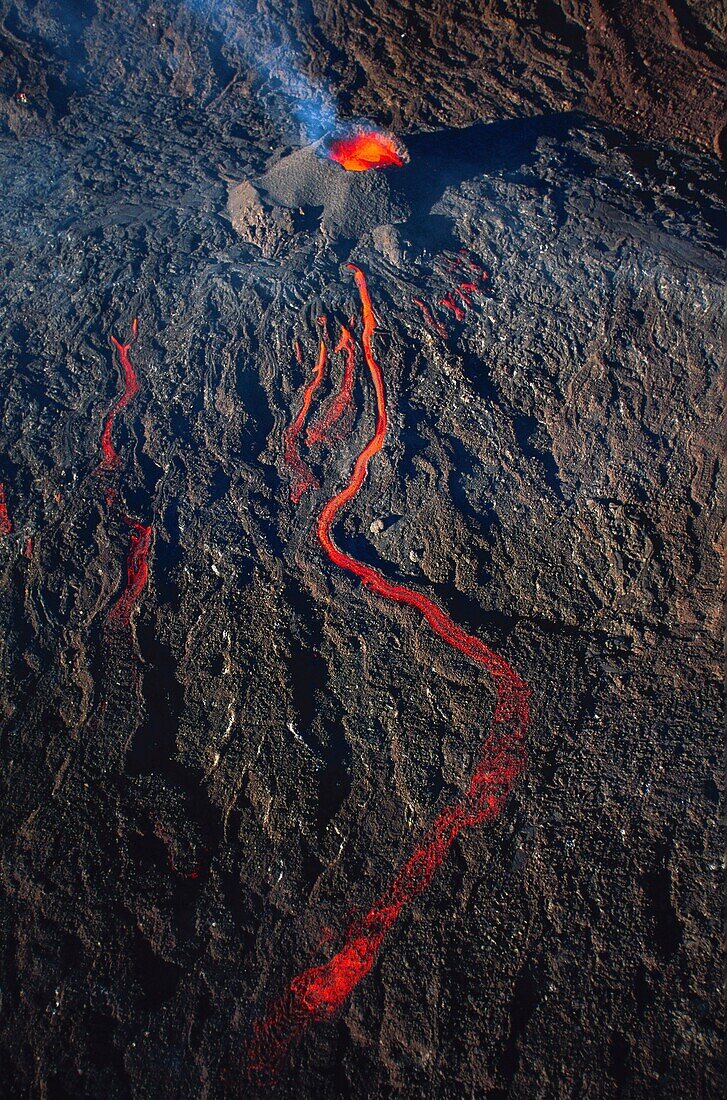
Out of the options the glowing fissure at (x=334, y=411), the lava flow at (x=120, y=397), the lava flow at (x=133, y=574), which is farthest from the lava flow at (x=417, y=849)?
the lava flow at (x=120, y=397)

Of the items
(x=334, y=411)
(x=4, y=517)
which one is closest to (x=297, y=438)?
(x=334, y=411)

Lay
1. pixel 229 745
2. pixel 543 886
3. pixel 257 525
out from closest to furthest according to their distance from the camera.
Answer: pixel 543 886 → pixel 229 745 → pixel 257 525

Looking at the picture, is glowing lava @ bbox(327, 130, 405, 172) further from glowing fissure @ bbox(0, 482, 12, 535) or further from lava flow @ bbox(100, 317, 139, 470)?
glowing fissure @ bbox(0, 482, 12, 535)

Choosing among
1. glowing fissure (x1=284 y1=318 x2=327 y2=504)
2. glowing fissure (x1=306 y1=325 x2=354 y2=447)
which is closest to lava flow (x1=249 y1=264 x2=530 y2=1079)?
glowing fissure (x1=284 y1=318 x2=327 y2=504)

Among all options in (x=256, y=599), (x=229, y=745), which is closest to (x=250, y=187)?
(x=256, y=599)

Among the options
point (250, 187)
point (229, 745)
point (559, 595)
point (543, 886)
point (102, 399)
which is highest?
point (250, 187)

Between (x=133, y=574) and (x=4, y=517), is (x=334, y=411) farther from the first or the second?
(x=4, y=517)

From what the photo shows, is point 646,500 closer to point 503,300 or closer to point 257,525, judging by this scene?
point 503,300
